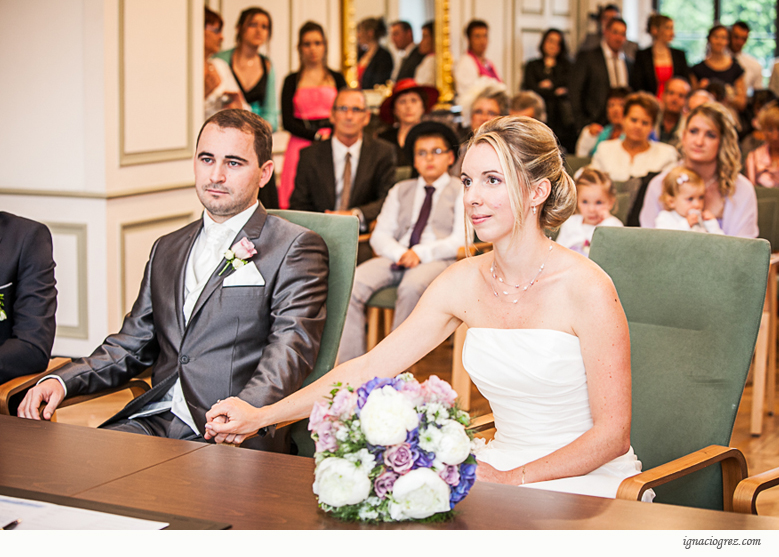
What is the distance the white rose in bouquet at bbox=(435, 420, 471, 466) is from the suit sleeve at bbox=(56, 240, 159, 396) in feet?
4.34

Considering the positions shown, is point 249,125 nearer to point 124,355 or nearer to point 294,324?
point 294,324

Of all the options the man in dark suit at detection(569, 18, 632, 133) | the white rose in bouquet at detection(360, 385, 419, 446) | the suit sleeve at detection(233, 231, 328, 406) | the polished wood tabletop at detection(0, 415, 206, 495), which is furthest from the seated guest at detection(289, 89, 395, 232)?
the man in dark suit at detection(569, 18, 632, 133)

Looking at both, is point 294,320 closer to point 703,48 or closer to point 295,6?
point 295,6

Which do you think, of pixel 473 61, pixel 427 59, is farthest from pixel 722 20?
pixel 427 59

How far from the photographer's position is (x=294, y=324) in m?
2.23

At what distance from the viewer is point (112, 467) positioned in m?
1.50

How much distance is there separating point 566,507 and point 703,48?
11800mm

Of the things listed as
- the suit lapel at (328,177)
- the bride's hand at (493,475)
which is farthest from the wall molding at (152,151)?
the bride's hand at (493,475)

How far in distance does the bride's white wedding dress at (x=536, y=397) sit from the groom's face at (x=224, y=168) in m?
0.77

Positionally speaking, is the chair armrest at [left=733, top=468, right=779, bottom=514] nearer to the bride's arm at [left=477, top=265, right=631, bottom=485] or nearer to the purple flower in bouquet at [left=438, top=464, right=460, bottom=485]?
the bride's arm at [left=477, top=265, right=631, bottom=485]

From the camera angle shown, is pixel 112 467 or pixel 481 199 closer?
pixel 112 467

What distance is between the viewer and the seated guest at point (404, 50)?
765cm

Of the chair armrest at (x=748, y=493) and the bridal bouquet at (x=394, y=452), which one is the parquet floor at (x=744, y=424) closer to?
the chair armrest at (x=748, y=493)
